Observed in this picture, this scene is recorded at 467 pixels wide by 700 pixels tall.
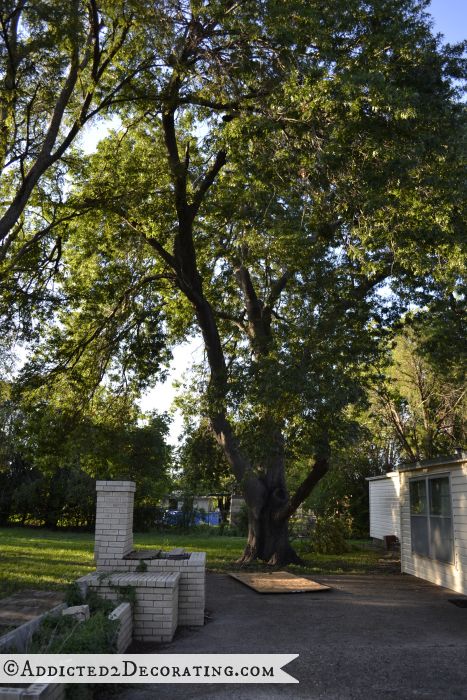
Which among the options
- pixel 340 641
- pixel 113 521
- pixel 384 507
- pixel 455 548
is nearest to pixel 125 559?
pixel 113 521

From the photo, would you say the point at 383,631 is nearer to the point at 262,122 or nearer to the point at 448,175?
the point at 448,175

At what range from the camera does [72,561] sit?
14023 millimetres

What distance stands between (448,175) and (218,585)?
8.36 metres

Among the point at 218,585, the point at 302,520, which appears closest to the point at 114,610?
the point at 218,585

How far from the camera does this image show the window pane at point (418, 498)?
13.2 metres

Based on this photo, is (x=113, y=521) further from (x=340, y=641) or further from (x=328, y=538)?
(x=328, y=538)

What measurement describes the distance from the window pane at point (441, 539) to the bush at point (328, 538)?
7210 millimetres

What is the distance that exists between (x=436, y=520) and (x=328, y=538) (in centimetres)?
784

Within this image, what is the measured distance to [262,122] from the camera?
9234mm

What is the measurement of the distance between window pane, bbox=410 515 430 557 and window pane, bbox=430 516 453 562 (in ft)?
1.22

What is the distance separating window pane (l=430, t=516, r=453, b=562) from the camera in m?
11.6

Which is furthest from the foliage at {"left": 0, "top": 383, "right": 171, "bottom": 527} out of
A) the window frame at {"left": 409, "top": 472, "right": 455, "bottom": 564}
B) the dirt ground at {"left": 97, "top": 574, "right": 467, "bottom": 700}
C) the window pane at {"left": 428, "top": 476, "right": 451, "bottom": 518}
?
the window pane at {"left": 428, "top": 476, "right": 451, "bottom": 518}

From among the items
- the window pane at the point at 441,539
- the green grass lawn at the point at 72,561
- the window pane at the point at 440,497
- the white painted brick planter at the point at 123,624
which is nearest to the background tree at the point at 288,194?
the green grass lawn at the point at 72,561

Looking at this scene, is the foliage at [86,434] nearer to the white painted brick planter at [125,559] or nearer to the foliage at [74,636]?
the white painted brick planter at [125,559]
